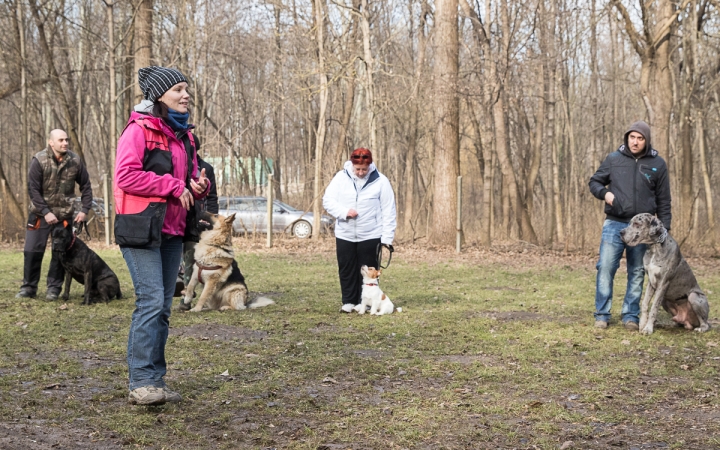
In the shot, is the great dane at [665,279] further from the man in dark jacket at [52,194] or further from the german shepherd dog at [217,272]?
the man in dark jacket at [52,194]

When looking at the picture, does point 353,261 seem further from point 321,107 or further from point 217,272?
point 321,107

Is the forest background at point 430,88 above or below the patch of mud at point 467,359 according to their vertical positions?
above

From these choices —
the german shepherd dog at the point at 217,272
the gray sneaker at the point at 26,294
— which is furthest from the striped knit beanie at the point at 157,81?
the gray sneaker at the point at 26,294

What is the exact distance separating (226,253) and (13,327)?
2.30m

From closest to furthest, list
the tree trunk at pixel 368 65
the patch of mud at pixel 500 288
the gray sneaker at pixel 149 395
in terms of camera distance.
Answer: the gray sneaker at pixel 149 395
the patch of mud at pixel 500 288
the tree trunk at pixel 368 65

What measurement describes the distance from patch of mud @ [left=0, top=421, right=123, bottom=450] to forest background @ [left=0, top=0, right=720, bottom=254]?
12.7 meters

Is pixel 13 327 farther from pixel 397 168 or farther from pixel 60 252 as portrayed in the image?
pixel 397 168

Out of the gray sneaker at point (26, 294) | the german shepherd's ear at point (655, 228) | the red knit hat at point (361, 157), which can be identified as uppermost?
the red knit hat at point (361, 157)

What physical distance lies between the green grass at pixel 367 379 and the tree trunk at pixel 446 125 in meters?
7.88

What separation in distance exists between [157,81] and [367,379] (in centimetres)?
265

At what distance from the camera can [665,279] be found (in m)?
6.96

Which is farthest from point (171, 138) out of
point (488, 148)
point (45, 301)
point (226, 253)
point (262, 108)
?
point (262, 108)

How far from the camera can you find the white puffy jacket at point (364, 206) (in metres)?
8.27

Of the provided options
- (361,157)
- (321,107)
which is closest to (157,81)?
(361,157)
